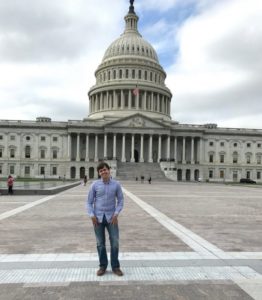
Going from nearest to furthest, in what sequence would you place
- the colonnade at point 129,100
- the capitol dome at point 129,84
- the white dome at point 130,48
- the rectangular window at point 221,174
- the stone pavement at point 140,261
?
the stone pavement at point 140,261 → the rectangular window at point 221,174 → the capitol dome at point 129,84 → the colonnade at point 129,100 → the white dome at point 130,48

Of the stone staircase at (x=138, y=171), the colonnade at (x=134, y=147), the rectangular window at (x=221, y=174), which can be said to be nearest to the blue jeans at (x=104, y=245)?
the stone staircase at (x=138, y=171)

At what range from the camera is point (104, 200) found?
773 centimetres

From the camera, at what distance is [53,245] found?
1047 cm

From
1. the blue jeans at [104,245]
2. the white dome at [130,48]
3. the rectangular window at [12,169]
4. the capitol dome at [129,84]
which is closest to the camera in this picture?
the blue jeans at [104,245]

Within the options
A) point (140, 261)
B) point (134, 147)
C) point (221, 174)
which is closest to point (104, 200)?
point (140, 261)

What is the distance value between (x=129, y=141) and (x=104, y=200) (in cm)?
10221

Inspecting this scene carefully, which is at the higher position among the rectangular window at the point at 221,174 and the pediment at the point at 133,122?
the pediment at the point at 133,122

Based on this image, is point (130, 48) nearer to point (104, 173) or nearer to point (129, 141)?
point (129, 141)

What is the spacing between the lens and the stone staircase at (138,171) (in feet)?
287

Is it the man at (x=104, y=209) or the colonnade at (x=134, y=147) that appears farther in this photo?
the colonnade at (x=134, y=147)

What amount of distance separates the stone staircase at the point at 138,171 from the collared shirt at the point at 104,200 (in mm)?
77676

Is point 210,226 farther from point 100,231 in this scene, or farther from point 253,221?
point 100,231

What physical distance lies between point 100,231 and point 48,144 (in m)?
103

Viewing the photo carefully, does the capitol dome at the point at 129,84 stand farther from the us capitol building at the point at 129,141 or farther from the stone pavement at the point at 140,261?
the stone pavement at the point at 140,261
